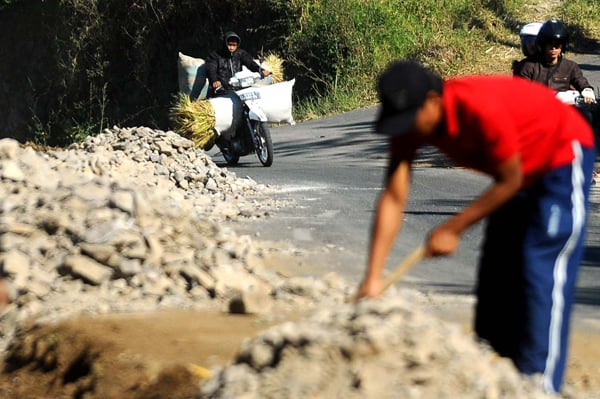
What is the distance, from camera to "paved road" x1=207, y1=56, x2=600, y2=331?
339 inches

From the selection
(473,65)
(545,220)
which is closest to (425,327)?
(545,220)

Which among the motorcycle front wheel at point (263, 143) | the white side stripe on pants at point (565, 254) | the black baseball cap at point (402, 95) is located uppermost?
the black baseball cap at point (402, 95)

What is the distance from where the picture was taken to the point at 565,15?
30.8m

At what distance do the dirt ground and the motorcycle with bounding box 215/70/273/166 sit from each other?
9130 millimetres

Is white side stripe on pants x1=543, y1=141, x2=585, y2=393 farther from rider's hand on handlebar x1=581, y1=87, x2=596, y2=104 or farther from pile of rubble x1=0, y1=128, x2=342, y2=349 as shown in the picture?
rider's hand on handlebar x1=581, y1=87, x2=596, y2=104

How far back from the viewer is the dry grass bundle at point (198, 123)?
55.4ft

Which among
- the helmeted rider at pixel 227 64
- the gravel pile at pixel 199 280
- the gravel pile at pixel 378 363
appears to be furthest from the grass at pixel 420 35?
the gravel pile at pixel 378 363

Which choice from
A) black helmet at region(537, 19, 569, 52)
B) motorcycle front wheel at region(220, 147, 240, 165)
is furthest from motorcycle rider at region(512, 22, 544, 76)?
motorcycle front wheel at region(220, 147, 240, 165)

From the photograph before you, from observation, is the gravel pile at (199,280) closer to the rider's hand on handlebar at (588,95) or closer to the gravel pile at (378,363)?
the gravel pile at (378,363)

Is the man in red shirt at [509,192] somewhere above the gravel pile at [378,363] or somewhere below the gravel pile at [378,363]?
above

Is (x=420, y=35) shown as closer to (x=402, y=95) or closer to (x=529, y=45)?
(x=529, y=45)

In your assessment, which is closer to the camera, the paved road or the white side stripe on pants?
the white side stripe on pants

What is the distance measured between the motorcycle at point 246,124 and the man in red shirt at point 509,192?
11.3m

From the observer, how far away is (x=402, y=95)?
4.46 metres
